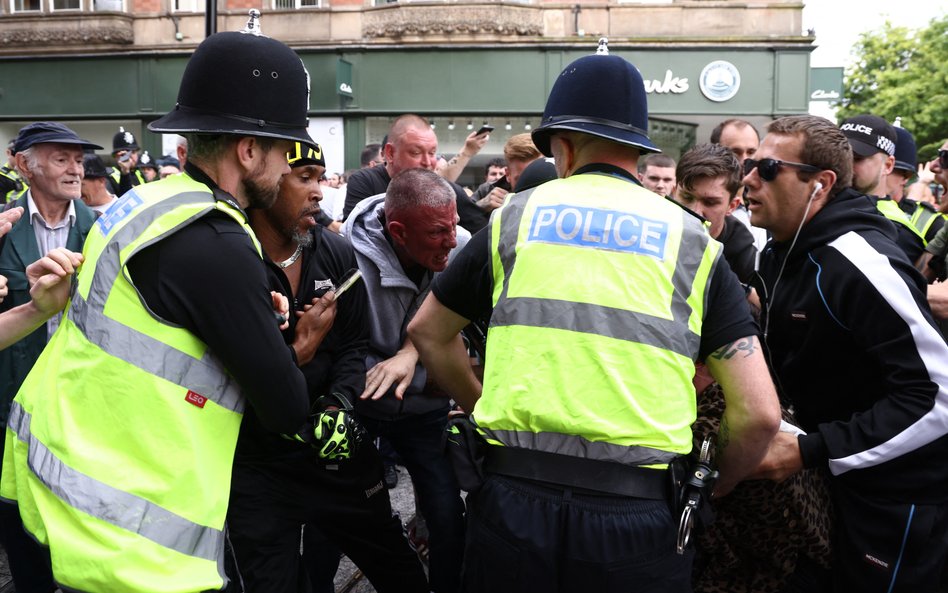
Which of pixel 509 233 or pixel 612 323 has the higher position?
pixel 509 233

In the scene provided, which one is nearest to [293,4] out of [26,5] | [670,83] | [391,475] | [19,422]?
[26,5]

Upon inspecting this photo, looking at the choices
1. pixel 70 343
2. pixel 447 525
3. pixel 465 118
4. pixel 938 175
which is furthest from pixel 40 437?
pixel 465 118

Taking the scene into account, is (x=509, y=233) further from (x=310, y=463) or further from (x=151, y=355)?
(x=310, y=463)

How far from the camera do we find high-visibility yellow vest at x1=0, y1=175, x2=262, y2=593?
74.1 inches

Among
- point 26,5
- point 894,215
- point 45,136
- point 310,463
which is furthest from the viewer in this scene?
point 26,5

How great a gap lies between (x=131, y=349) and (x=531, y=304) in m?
1.00

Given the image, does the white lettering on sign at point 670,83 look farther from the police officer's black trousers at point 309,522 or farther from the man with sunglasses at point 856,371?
the police officer's black trousers at point 309,522

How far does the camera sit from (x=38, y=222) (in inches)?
172

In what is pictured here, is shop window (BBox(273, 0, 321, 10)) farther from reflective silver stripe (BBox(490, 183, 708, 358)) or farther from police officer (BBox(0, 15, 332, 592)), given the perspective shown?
reflective silver stripe (BBox(490, 183, 708, 358))

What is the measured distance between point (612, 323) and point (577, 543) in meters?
0.56

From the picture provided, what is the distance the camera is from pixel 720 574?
9.18 ft

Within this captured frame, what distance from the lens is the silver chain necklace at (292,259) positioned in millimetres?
3053

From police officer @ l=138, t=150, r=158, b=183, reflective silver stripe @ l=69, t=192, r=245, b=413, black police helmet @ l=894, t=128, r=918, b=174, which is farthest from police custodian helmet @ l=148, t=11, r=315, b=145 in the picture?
police officer @ l=138, t=150, r=158, b=183

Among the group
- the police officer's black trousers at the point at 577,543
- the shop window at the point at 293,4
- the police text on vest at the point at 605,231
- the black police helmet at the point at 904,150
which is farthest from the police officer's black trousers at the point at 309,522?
the shop window at the point at 293,4
